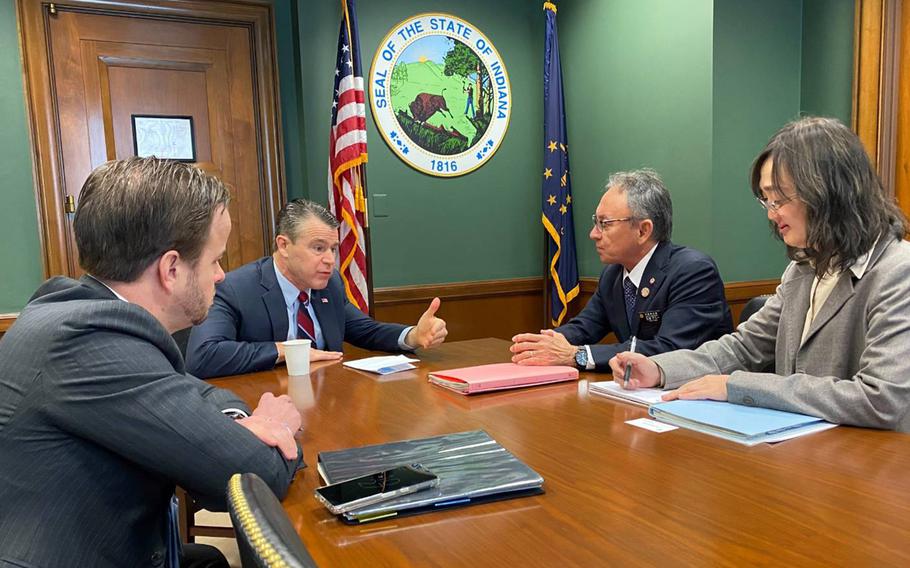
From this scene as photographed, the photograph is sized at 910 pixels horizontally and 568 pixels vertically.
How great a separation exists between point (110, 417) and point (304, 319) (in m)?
1.53

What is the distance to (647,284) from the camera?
2.40 m

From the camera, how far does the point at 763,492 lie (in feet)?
3.29

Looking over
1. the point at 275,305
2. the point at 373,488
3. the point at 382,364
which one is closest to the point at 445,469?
the point at 373,488

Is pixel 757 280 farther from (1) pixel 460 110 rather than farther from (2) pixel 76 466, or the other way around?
(2) pixel 76 466

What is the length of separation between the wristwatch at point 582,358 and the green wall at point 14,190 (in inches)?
118

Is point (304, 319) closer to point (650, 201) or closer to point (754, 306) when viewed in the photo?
point (650, 201)

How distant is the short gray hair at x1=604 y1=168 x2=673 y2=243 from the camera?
2424mm

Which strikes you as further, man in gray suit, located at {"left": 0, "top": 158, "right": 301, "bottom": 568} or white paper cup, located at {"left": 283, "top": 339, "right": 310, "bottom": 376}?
white paper cup, located at {"left": 283, "top": 339, "right": 310, "bottom": 376}

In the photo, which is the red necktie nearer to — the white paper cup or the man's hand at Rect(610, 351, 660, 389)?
the white paper cup

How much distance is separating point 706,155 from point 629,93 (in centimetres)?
70

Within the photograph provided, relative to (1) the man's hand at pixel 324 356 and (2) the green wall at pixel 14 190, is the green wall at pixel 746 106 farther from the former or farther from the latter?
(2) the green wall at pixel 14 190

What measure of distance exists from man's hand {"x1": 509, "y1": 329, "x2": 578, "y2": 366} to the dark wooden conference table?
1.42 ft

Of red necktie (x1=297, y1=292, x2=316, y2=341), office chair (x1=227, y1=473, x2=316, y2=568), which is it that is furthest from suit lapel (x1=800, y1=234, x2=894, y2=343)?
red necktie (x1=297, y1=292, x2=316, y2=341)

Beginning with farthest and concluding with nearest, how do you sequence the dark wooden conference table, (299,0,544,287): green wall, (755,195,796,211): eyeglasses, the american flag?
(299,0,544,287): green wall → the american flag → (755,195,796,211): eyeglasses → the dark wooden conference table
